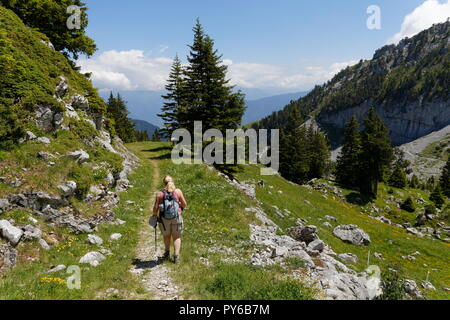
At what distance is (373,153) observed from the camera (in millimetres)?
59344

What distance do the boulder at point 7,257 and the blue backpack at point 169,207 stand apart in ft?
15.3

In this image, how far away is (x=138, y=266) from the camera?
9.70 m

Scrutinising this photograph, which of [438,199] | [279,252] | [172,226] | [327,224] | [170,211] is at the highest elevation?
[170,211]

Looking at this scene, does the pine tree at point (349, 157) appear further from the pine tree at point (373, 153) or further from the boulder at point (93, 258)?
the boulder at point (93, 258)

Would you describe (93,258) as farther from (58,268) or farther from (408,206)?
(408,206)

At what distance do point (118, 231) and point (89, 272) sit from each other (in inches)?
165

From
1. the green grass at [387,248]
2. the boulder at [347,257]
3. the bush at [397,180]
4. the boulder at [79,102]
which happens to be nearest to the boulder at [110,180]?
the boulder at [79,102]

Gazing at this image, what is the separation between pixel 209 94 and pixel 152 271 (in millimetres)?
22815

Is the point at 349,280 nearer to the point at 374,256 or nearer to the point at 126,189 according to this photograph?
the point at 126,189

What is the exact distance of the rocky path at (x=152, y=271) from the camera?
779 cm

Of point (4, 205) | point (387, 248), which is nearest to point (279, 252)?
point (4, 205)

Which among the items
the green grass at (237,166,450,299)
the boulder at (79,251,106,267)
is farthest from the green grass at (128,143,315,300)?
the green grass at (237,166,450,299)
